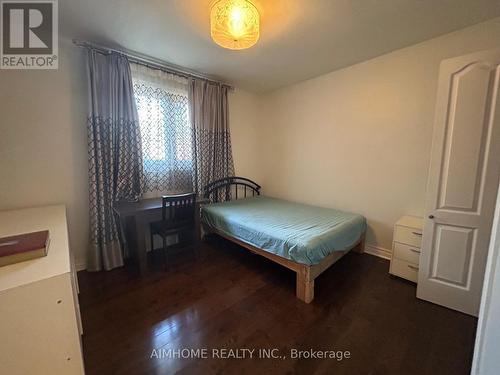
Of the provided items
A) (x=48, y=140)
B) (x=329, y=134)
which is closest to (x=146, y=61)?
(x=48, y=140)

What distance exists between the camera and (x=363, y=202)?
282cm

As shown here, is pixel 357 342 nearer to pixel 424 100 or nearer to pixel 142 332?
pixel 142 332

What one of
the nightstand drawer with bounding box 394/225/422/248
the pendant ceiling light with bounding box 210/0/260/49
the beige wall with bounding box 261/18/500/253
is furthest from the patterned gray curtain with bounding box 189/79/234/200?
the nightstand drawer with bounding box 394/225/422/248

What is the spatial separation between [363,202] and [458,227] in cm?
114

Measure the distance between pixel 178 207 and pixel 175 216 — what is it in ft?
0.42

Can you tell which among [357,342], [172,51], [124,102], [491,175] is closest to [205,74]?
[172,51]

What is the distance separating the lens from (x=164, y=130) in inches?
111

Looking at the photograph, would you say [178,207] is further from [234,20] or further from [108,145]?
[234,20]

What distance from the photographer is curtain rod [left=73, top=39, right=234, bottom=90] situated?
2.17 m

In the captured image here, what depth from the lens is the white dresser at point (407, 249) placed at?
2064 millimetres

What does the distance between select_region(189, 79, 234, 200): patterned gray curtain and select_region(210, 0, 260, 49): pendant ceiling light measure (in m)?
1.42

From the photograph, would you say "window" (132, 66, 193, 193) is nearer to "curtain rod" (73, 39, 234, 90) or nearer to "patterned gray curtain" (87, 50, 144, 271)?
"curtain rod" (73, 39, 234, 90)

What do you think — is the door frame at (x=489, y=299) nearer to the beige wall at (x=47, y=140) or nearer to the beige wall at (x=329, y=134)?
the beige wall at (x=329, y=134)

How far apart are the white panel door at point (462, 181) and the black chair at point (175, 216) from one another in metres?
2.41
